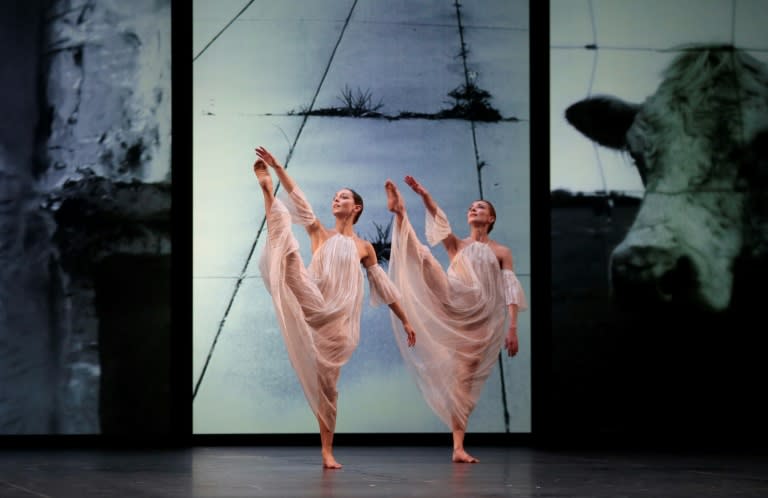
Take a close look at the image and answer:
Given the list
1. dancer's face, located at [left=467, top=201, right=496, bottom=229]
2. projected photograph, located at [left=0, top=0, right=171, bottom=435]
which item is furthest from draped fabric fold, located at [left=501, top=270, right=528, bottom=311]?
projected photograph, located at [left=0, top=0, right=171, bottom=435]

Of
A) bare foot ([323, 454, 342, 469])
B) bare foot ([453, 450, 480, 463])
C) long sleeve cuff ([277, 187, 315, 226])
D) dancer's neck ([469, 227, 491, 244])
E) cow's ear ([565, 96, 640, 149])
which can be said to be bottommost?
bare foot ([453, 450, 480, 463])

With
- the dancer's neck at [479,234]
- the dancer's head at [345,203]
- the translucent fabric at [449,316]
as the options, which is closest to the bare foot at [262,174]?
the dancer's head at [345,203]

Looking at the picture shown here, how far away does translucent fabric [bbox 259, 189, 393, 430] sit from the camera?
279 inches

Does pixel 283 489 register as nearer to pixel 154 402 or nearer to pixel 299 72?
pixel 154 402

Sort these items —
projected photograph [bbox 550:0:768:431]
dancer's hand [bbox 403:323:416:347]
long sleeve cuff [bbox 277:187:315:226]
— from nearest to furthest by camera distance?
long sleeve cuff [bbox 277:187:315:226]
dancer's hand [bbox 403:323:416:347]
projected photograph [bbox 550:0:768:431]

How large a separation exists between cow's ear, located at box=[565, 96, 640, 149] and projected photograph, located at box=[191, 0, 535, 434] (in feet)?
1.31

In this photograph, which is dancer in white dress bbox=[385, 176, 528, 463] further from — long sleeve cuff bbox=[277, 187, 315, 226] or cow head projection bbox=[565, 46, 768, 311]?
cow head projection bbox=[565, 46, 768, 311]

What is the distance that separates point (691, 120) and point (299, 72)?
9.46 ft

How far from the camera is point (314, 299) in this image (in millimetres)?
7156

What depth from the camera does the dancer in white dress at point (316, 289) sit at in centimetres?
707

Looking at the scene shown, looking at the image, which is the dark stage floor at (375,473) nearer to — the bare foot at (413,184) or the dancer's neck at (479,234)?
the dancer's neck at (479,234)

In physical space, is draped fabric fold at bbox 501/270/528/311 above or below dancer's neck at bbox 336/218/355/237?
below

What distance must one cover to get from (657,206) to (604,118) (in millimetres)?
747

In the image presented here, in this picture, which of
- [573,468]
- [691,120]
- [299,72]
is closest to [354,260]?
[573,468]
